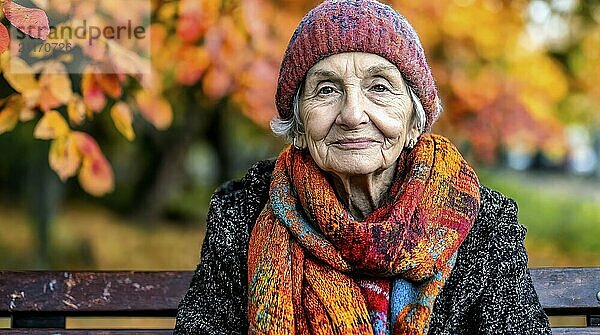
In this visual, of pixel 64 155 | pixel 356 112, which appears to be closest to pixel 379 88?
pixel 356 112

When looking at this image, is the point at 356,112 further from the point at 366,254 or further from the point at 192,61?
the point at 192,61

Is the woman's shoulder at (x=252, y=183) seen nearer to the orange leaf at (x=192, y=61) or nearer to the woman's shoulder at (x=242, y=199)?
the woman's shoulder at (x=242, y=199)

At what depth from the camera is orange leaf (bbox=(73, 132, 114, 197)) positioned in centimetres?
327

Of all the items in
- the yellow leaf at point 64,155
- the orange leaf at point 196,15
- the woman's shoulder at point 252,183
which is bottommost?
the woman's shoulder at point 252,183

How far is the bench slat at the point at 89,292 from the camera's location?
9.05ft

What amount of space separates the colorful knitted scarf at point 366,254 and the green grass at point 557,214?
5461 mm

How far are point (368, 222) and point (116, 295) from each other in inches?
34.8

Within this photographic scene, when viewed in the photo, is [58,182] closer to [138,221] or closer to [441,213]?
[138,221]

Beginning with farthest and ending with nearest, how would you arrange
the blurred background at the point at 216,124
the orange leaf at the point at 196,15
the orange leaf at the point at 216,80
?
the orange leaf at the point at 216,80
the orange leaf at the point at 196,15
the blurred background at the point at 216,124

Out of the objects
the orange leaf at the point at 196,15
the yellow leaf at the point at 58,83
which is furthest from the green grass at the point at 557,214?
the yellow leaf at the point at 58,83

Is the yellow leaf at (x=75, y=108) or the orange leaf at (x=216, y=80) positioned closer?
the yellow leaf at (x=75, y=108)

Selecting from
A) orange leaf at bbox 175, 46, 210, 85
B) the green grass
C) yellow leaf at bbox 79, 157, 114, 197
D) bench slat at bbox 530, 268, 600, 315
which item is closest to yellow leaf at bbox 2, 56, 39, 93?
yellow leaf at bbox 79, 157, 114, 197

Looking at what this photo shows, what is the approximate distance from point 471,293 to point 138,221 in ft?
22.3

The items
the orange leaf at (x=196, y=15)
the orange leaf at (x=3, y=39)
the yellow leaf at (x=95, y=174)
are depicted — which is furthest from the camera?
the orange leaf at (x=196, y=15)
